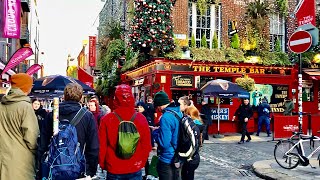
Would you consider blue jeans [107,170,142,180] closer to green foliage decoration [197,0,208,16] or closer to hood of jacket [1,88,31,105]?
hood of jacket [1,88,31,105]

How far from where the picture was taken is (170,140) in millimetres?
5219

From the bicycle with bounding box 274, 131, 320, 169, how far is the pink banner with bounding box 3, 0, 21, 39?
48.9 ft

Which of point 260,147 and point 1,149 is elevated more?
point 1,149

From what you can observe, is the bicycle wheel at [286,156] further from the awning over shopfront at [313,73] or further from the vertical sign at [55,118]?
the awning over shopfront at [313,73]

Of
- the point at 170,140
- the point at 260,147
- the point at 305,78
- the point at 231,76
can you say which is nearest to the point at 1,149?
the point at 170,140

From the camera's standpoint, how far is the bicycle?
939cm

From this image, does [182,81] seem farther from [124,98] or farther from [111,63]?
[124,98]

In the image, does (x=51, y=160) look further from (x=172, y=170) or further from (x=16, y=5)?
(x=16, y=5)

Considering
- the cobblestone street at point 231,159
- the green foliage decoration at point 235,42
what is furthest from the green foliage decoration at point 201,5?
the cobblestone street at point 231,159

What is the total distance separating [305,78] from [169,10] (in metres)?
8.63

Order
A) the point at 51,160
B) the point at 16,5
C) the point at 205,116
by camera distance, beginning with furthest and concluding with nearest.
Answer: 1. the point at 16,5
2. the point at 205,116
3. the point at 51,160

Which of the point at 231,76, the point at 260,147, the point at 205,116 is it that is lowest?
the point at 260,147

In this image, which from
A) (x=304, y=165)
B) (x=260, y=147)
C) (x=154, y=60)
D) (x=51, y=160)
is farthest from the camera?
(x=154, y=60)

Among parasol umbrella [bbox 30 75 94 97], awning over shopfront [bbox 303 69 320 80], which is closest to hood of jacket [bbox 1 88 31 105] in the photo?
parasol umbrella [bbox 30 75 94 97]
